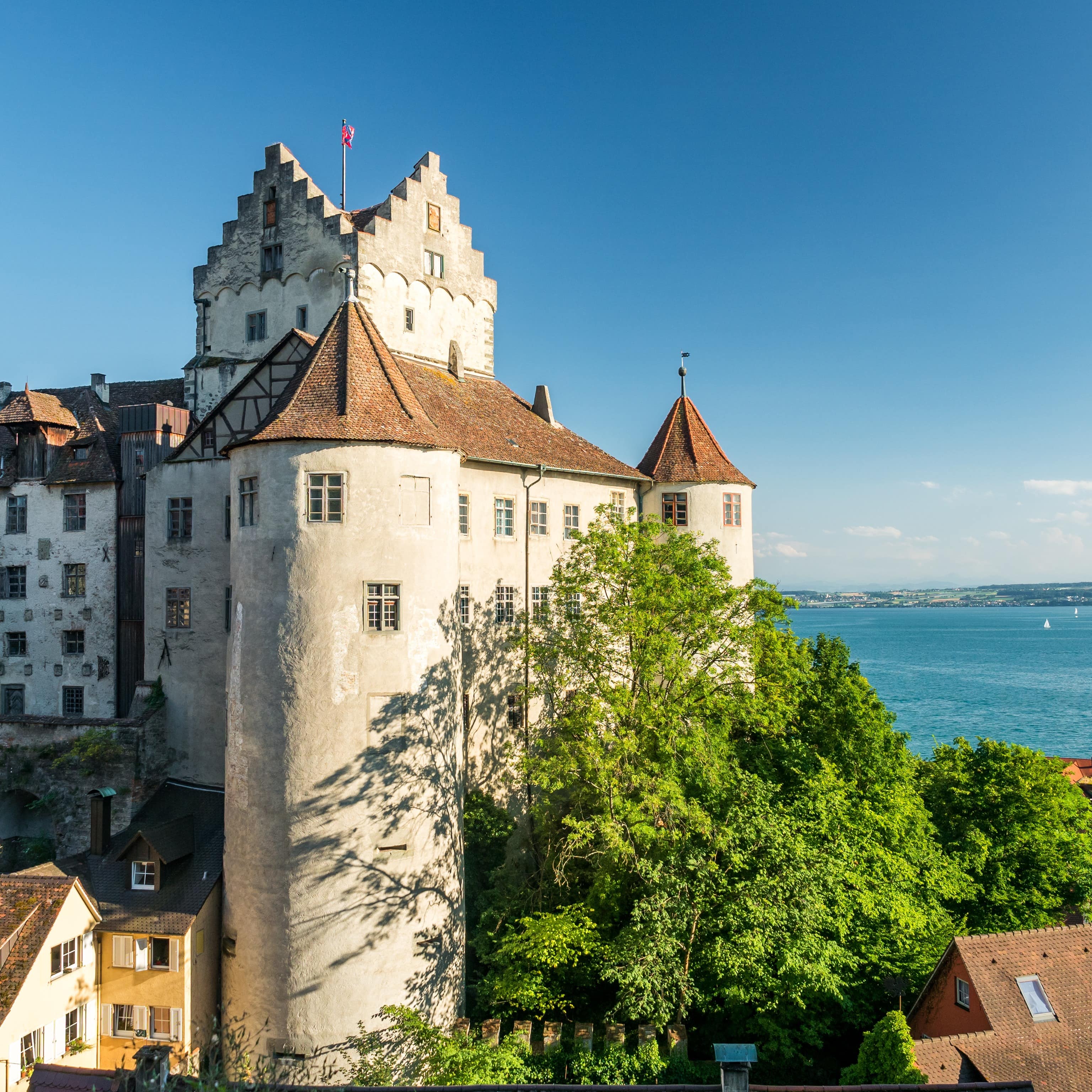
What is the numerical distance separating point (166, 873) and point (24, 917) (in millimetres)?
3394

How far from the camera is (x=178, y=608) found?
28.2 metres

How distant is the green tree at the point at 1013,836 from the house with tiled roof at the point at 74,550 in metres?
28.4

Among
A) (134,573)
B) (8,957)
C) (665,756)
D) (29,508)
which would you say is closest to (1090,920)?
(665,756)

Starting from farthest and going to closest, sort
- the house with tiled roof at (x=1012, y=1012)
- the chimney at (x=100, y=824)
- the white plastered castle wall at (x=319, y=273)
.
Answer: the white plastered castle wall at (x=319, y=273) → the chimney at (x=100, y=824) → the house with tiled roof at (x=1012, y=1012)

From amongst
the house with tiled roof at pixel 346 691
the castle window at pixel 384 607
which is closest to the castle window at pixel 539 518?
the house with tiled roof at pixel 346 691

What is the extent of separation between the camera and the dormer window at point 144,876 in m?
23.2

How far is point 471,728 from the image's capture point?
87.0 feet

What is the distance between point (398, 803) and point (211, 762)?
9532mm

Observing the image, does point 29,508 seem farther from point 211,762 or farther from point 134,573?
point 211,762

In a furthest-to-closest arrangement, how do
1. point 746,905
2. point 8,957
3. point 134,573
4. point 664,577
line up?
point 134,573 → point 664,577 → point 8,957 → point 746,905

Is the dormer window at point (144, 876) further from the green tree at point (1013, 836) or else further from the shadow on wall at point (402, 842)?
the green tree at point (1013, 836)

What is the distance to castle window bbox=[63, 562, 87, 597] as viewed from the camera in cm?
3103

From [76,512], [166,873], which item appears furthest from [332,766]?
[76,512]

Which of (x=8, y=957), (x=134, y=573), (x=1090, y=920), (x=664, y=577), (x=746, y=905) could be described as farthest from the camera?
(x=134, y=573)
